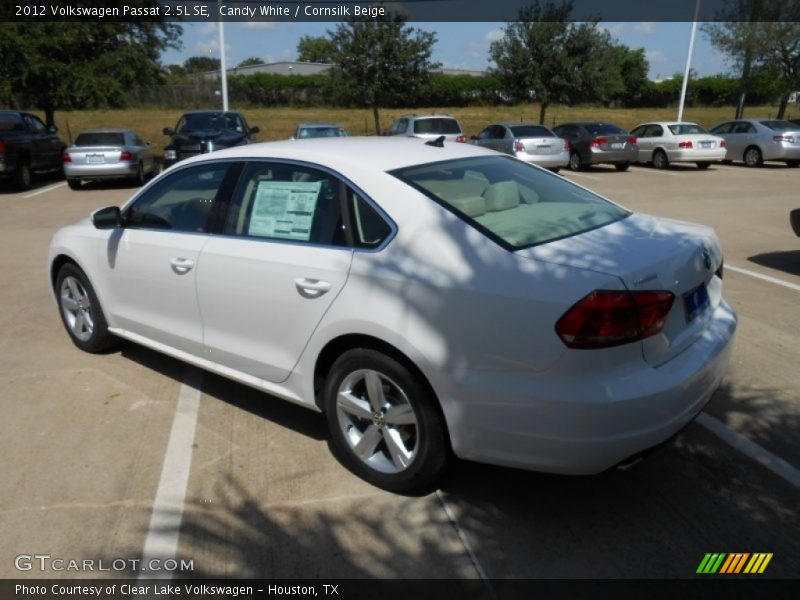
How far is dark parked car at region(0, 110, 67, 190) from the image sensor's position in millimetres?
14695

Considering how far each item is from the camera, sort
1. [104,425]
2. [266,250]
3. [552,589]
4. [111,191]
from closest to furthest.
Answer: [552,589], [266,250], [104,425], [111,191]

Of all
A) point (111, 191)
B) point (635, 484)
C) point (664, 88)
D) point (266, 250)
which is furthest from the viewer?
point (664, 88)

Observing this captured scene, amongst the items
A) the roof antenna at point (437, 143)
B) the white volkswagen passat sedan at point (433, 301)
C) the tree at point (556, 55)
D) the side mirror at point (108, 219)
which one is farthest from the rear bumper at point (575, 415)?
the tree at point (556, 55)

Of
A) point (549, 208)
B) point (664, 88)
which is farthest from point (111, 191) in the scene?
point (664, 88)

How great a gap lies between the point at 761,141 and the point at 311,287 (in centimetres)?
2086

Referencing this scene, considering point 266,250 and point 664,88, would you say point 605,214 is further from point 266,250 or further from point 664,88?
point 664,88

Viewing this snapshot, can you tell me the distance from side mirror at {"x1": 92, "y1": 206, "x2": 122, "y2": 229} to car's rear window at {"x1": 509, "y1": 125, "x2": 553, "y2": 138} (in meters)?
15.0

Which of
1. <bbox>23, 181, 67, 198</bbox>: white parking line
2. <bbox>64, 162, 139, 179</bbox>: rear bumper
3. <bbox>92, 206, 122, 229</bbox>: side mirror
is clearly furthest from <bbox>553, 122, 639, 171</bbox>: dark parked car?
<bbox>92, 206, 122, 229</bbox>: side mirror

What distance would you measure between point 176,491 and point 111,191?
14.4 m

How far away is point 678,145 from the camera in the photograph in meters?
19.6

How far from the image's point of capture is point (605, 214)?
11.5 ft

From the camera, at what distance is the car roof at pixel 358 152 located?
3352 millimetres

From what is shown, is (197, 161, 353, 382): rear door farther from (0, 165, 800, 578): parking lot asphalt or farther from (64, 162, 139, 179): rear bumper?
(64, 162, 139, 179): rear bumper

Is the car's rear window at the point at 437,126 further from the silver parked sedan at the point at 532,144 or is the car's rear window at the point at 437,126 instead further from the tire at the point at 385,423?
the tire at the point at 385,423
